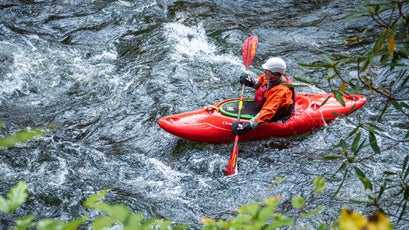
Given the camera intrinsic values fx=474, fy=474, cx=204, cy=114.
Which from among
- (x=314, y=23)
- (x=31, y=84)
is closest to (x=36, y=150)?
(x=31, y=84)

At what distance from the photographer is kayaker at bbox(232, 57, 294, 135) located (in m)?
4.55

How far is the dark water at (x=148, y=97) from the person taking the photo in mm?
4156

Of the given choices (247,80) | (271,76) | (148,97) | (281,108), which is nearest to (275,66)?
(271,76)

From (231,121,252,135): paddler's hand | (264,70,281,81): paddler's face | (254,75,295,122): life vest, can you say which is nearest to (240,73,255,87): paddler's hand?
A: (254,75,295,122): life vest

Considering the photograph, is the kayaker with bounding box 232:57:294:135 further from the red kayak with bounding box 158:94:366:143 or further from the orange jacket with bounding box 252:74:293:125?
the red kayak with bounding box 158:94:366:143

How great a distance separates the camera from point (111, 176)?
441cm

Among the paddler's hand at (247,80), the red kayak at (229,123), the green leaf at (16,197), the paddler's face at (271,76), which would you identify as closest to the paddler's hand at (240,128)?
the red kayak at (229,123)

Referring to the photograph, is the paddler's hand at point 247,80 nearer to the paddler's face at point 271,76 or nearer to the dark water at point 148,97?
the paddler's face at point 271,76

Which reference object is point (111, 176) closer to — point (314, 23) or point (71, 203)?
point (71, 203)

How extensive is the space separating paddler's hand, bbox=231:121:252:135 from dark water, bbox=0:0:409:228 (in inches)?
11.8

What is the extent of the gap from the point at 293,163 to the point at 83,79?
292 centimetres

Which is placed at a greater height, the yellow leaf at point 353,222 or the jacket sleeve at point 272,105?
the yellow leaf at point 353,222

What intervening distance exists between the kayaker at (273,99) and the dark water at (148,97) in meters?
0.32

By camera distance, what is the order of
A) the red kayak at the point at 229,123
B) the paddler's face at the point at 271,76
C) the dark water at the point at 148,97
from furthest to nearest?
the red kayak at the point at 229,123 → the paddler's face at the point at 271,76 → the dark water at the point at 148,97
